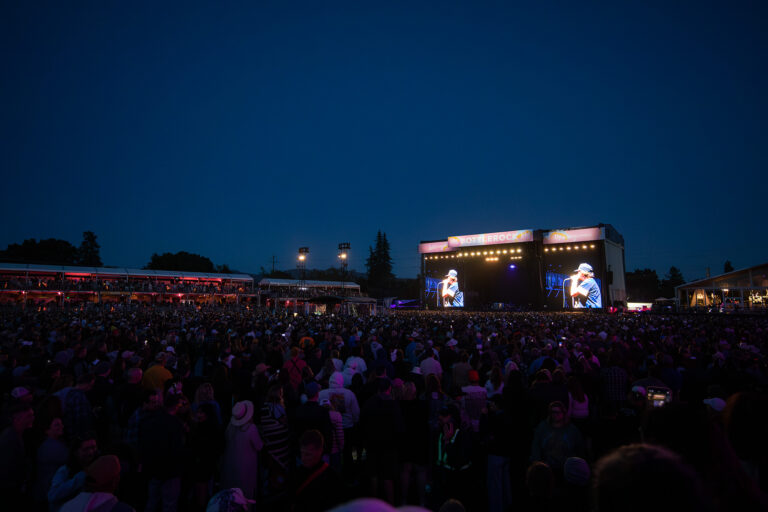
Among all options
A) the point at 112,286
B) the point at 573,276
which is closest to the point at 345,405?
the point at 573,276

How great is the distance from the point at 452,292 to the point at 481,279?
Answer: 508 centimetres

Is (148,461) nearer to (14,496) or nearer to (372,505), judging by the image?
(14,496)

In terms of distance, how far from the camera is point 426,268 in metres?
50.0

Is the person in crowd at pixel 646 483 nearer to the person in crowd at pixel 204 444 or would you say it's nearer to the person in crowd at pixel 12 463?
the person in crowd at pixel 204 444

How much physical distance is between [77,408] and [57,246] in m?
89.7

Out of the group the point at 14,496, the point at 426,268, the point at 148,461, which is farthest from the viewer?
the point at 426,268

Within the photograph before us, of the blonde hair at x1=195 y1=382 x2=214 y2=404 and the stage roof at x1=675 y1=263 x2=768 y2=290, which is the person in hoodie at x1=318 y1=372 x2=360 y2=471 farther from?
the stage roof at x1=675 y1=263 x2=768 y2=290

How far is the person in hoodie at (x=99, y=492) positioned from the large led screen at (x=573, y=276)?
140 ft

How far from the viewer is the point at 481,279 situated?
4966 cm

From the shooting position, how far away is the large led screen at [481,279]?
148ft

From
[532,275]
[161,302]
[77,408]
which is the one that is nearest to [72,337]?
Answer: [77,408]

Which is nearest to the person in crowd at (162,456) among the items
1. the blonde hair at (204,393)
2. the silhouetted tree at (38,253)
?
the blonde hair at (204,393)

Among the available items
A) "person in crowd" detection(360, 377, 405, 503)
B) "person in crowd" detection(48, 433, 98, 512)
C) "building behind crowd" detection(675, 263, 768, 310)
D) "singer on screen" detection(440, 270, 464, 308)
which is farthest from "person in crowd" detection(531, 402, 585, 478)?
"singer on screen" detection(440, 270, 464, 308)

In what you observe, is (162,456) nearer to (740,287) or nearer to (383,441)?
(383,441)
